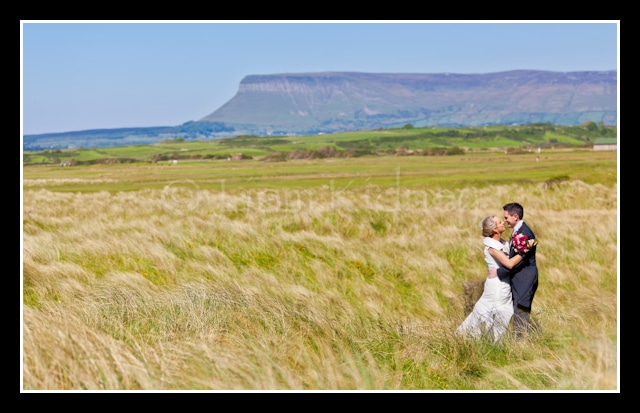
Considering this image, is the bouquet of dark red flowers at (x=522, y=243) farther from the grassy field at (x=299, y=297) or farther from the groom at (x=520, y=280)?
the grassy field at (x=299, y=297)

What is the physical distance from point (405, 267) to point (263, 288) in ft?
13.3

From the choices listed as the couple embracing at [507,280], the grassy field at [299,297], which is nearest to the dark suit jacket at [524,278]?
the couple embracing at [507,280]

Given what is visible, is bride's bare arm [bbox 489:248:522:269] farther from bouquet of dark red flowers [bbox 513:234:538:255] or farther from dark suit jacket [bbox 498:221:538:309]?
dark suit jacket [bbox 498:221:538:309]

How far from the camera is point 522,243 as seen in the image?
304 inches

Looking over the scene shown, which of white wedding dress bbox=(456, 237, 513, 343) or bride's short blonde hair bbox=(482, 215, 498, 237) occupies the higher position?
bride's short blonde hair bbox=(482, 215, 498, 237)

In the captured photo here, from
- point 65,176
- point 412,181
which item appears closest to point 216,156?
point 65,176

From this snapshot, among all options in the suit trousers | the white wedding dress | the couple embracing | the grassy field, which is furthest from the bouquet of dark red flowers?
the grassy field

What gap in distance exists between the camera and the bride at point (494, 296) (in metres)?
7.78

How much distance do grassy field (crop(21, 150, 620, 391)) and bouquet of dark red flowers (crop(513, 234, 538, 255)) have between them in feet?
3.04

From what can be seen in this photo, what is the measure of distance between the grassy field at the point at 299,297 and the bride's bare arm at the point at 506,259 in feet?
2.63

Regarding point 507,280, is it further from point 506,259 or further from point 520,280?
point 506,259

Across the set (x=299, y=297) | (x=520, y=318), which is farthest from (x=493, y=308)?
(x=299, y=297)

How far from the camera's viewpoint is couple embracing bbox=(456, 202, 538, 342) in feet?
25.6

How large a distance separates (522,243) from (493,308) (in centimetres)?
78
